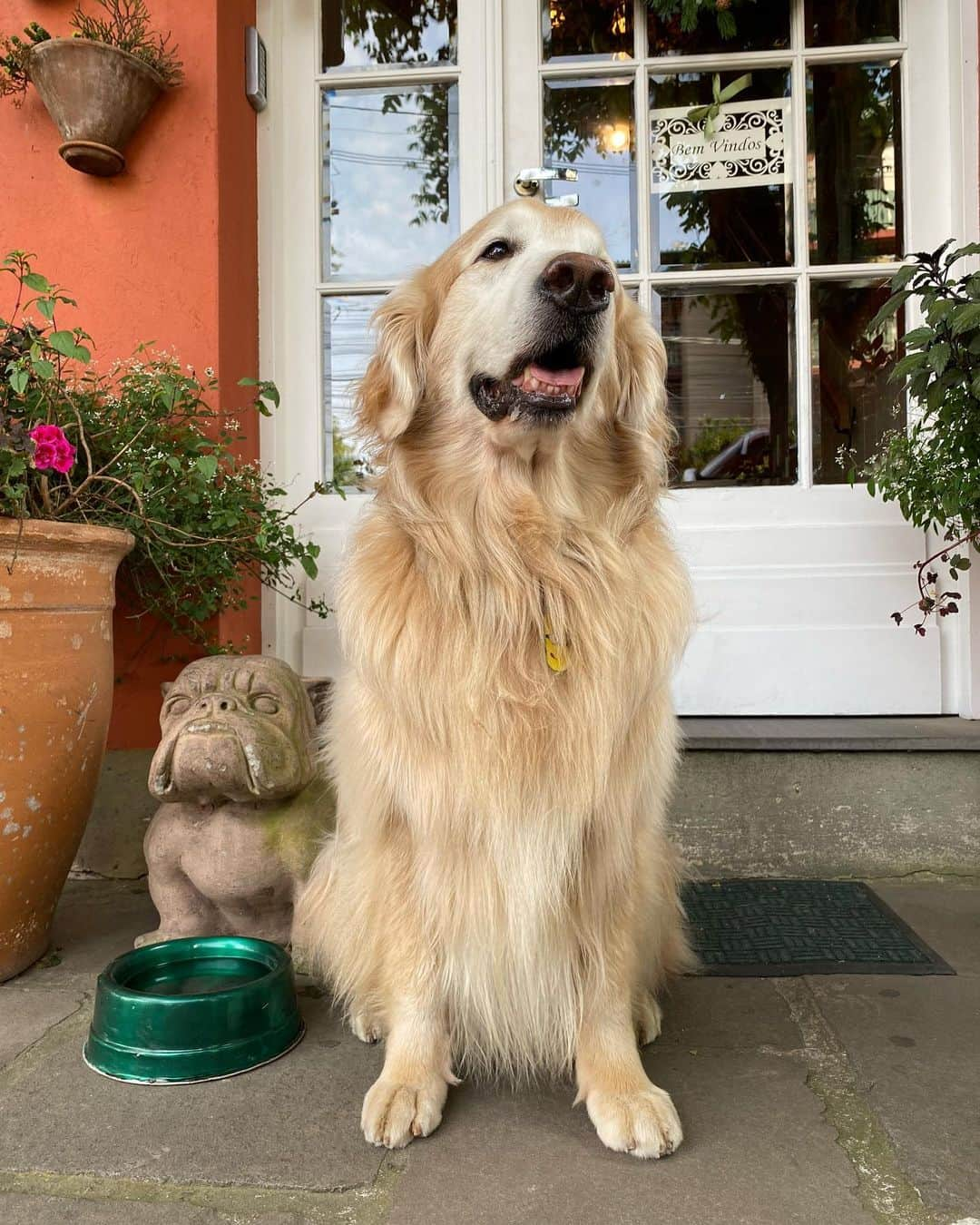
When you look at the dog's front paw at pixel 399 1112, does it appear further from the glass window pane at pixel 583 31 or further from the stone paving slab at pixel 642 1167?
the glass window pane at pixel 583 31

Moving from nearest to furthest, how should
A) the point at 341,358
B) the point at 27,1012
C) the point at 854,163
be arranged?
the point at 27,1012 < the point at 854,163 < the point at 341,358

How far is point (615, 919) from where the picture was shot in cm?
148

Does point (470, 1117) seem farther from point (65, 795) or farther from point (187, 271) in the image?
point (187, 271)

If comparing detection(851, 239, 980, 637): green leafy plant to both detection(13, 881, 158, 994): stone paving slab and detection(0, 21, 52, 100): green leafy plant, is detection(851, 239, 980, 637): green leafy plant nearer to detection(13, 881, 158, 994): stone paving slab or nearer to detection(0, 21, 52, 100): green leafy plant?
detection(13, 881, 158, 994): stone paving slab

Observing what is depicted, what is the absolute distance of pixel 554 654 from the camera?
1.43m

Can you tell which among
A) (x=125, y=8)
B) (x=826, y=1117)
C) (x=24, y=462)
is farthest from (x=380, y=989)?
(x=125, y=8)

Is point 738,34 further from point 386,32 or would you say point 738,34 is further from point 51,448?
point 51,448

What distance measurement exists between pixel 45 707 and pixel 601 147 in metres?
2.50

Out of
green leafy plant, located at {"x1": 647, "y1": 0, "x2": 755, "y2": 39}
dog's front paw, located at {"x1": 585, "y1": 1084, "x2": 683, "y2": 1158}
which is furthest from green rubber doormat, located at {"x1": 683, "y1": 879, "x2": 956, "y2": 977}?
green leafy plant, located at {"x1": 647, "y1": 0, "x2": 755, "y2": 39}

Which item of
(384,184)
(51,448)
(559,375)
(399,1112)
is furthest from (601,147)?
(399,1112)

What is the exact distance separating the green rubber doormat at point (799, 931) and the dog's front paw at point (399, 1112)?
2.56 ft

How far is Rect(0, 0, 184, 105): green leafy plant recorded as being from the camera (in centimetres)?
246

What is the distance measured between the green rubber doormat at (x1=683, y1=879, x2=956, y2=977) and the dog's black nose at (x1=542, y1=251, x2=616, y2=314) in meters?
1.41

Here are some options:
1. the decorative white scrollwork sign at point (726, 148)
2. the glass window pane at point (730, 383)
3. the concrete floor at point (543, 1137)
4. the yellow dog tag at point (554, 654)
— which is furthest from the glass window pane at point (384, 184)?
the concrete floor at point (543, 1137)
